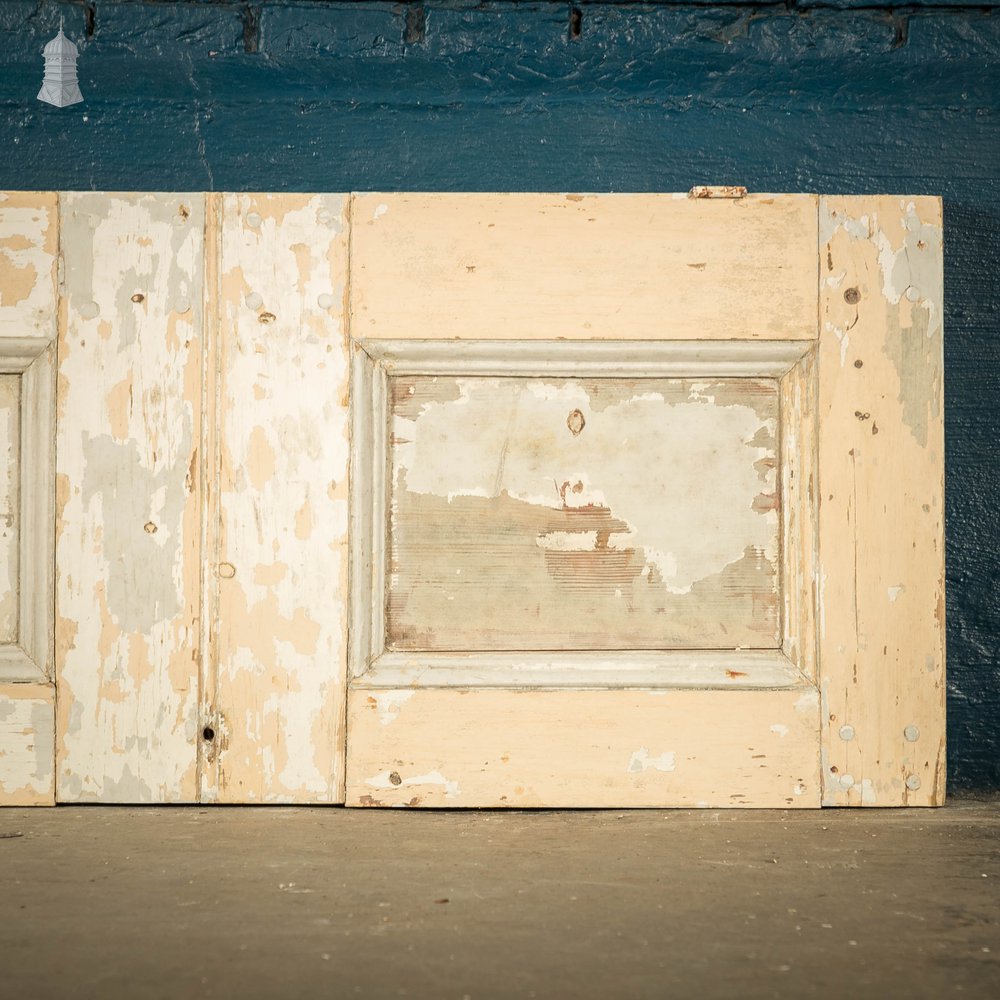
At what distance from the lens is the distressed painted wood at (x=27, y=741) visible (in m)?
1.49

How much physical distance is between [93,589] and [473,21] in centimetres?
127

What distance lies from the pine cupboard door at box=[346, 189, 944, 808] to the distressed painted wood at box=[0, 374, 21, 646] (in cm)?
59

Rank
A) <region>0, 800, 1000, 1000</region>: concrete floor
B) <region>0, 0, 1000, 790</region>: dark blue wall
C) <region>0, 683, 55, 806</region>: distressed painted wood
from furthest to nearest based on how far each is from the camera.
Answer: <region>0, 0, 1000, 790</region>: dark blue wall < <region>0, 683, 55, 806</region>: distressed painted wood < <region>0, 800, 1000, 1000</region>: concrete floor

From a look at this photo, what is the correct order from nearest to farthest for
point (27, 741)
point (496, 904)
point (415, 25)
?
point (496, 904) < point (27, 741) < point (415, 25)

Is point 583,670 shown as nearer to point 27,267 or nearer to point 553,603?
point 553,603

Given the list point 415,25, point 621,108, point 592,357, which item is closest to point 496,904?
point 592,357

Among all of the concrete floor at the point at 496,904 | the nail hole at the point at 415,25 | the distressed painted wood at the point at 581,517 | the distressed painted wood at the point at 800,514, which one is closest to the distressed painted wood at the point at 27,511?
the concrete floor at the point at 496,904

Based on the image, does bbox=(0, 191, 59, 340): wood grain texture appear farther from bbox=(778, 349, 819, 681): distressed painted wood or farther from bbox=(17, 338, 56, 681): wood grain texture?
bbox=(778, 349, 819, 681): distressed painted wood

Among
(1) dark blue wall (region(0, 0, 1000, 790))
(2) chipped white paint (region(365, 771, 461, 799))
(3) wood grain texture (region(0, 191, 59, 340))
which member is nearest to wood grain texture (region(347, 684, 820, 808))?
(2) chipped white paint (region(365, 771, 461, 799))

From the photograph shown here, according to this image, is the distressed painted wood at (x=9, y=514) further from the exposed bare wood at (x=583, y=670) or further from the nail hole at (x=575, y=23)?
the nail hole at (x=575, y=23)

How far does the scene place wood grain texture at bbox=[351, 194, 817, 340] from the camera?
1.52 m

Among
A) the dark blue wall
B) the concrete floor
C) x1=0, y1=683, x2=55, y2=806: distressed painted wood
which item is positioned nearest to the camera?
the concrete floor

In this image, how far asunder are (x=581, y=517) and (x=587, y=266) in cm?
44

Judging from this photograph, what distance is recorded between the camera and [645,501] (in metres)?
1.53
